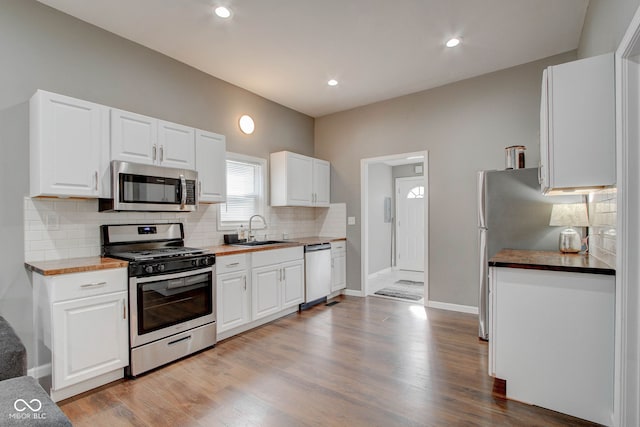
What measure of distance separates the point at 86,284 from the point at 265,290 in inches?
70.0

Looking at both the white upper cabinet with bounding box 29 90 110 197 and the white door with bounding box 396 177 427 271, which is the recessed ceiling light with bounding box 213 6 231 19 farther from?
the white door with bounding box 396 177 427 271

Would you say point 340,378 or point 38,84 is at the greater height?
point 38,84

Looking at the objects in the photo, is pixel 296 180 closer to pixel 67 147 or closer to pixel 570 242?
→ pixel 67 147

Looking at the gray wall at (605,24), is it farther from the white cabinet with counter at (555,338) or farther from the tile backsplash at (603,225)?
the white cabinet with counter at (555,338)

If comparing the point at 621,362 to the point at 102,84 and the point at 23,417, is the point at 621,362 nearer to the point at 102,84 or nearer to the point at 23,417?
the point at 23,417

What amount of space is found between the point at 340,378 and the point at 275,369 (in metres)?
0.54

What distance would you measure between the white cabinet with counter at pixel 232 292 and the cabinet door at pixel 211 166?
2.35 ft

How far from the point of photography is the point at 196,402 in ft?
7.11

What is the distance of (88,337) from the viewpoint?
2.28 meters

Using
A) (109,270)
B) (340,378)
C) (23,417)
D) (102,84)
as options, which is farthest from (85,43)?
(340,378)

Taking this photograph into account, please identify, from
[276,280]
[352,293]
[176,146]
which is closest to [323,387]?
[276,280]

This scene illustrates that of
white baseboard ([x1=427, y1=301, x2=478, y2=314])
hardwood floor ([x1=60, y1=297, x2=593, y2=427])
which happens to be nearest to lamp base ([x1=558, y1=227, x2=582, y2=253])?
hardwood floor ([x1=60, y1=297, x2=593, y2=427])

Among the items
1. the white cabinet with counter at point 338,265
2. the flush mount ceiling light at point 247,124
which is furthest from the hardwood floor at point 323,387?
the flush mount ceiling light at point 247,124

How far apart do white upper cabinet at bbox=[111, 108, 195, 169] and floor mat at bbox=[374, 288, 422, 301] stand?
3.46 metres
